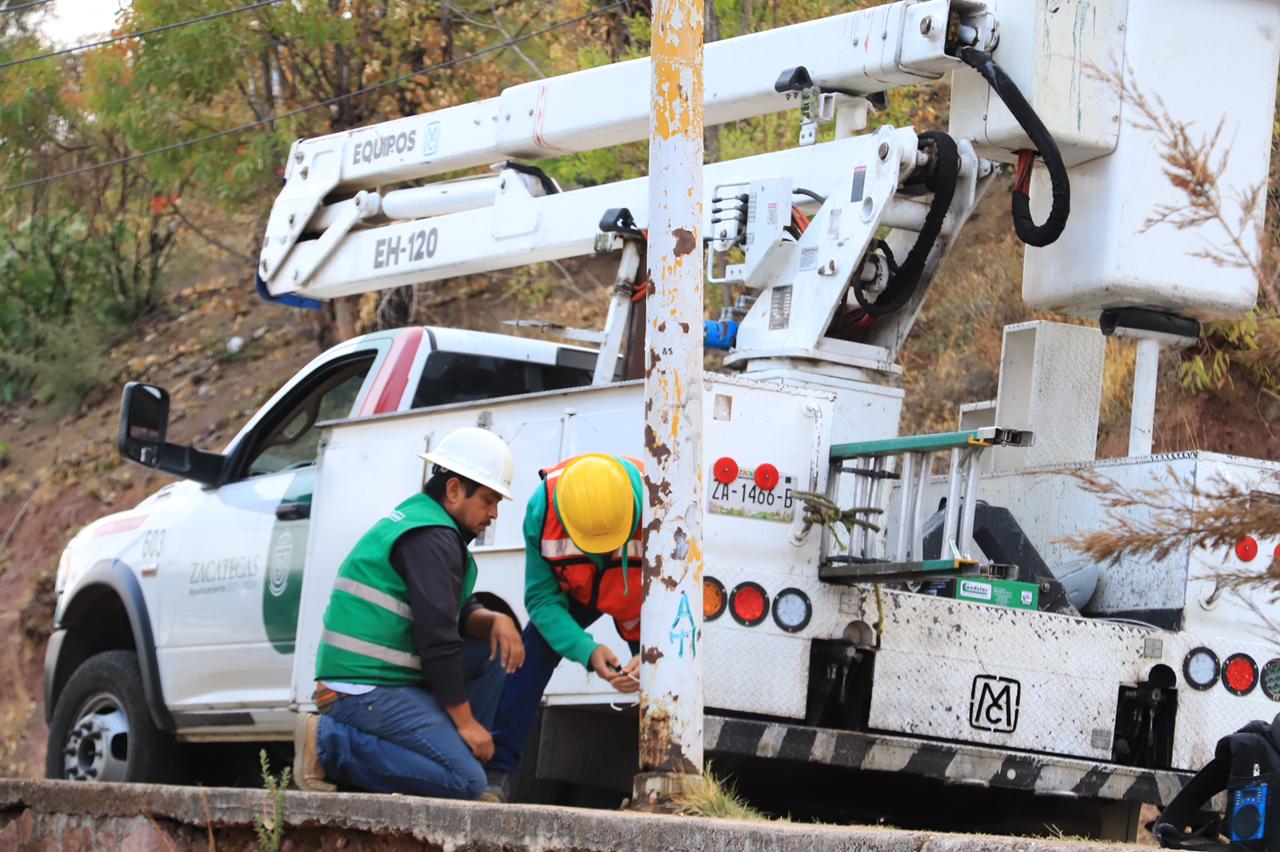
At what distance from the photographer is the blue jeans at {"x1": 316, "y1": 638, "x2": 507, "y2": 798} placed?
19.5 ft

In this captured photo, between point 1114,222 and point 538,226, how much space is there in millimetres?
2773

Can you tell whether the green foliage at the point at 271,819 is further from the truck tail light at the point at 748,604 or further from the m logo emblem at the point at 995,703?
the m logo emblem at the point at 995,703

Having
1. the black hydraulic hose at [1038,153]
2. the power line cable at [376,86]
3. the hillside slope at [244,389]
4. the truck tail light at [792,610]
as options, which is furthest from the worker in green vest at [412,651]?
the power line cable at [376,86]

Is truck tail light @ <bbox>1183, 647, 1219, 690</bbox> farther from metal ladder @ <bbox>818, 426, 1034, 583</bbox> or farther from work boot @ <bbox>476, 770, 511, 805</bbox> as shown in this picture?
work boot @ <bbox>476, 770, 511, 805</bbox>

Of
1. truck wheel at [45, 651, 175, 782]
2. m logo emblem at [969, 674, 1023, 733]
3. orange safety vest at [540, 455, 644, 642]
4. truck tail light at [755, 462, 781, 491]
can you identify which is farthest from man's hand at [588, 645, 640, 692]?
truck wheel at [45, 651, 175, 782]

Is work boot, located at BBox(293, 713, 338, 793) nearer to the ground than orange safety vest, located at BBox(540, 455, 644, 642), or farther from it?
nearer to the ground

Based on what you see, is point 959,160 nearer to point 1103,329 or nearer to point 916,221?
point 916,221

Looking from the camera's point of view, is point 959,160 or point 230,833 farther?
point 959,160

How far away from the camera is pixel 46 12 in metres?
22.6

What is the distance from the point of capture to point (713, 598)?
616 centimetres

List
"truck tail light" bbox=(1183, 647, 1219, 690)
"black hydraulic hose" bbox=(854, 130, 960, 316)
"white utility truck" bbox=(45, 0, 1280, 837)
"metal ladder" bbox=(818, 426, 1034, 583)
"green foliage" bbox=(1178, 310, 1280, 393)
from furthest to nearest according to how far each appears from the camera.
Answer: "green foliage" bbox=(1178, 310, 1280, 393) < "black hydraulic hose" bbox=(854, 130, 960, 316) < "truck tail light" bbox=(1183, 647, 1219, 690) < "white utility truck" bbox=(45, 0, 1280, 837) < "metal ladder" bbox=(818, 426, 1034, 583)

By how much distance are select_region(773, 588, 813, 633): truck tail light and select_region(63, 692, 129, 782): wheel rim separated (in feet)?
12.4

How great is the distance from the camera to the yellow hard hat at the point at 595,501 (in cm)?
595

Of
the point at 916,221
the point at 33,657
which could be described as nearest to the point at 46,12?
the point at 33,657
